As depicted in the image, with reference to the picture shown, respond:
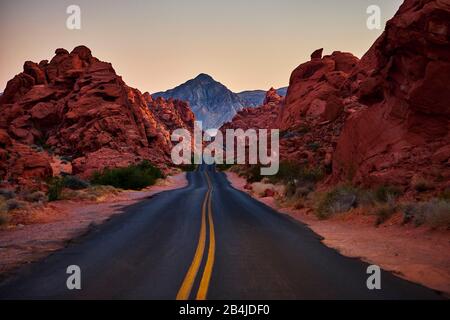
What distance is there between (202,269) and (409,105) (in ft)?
45.6

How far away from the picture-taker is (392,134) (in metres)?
19.2

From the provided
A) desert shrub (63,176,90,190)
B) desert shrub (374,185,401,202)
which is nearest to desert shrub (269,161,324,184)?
desert shrub (63,176,90,190)

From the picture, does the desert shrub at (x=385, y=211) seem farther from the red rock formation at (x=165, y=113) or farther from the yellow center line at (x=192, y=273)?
the red rock formation at (x=165, y=113)

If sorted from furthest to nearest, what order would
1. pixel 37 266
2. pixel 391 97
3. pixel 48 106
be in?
pixel 48 106 < pixel 391 97 < pixel 37 266

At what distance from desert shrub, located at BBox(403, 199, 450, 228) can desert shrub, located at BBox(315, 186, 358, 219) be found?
3.80 meters

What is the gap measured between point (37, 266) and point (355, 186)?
15126 mm

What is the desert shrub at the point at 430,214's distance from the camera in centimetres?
1170

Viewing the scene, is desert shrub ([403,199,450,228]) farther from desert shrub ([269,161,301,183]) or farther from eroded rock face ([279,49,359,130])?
eroded rock face ([279,49,359,130])

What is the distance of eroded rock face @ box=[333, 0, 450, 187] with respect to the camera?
16781 millimetres

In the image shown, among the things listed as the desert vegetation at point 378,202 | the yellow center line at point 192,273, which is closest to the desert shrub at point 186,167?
the desert vegetation at point 378,202

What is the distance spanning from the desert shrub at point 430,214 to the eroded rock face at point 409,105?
8.17 feet

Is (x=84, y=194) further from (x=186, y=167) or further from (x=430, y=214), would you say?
(x=186, y=167)
